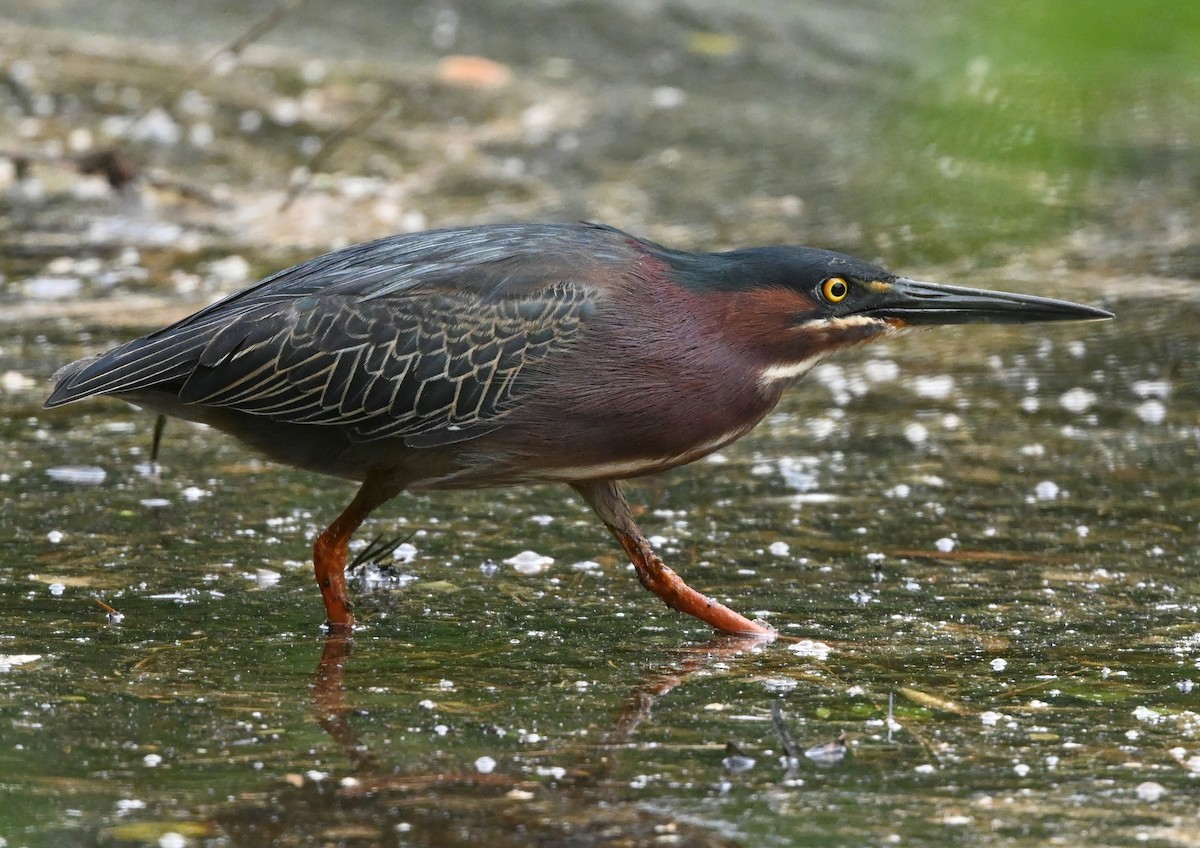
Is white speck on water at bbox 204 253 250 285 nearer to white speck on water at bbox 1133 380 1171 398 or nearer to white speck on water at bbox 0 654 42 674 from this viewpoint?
white speck on water at bbox 1133 380 1171 398

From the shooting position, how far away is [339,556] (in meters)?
5.24

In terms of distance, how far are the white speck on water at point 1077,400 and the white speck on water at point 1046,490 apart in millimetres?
1089

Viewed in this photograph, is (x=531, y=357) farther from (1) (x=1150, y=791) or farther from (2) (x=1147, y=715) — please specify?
(1) (x=1150, y=791)

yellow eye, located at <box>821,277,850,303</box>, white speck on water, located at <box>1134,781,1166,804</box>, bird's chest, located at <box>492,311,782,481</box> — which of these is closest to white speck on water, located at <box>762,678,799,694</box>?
bird's chest, located at <box>492,311,782,481</box>

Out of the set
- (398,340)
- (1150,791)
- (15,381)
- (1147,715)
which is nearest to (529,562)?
(398,340)

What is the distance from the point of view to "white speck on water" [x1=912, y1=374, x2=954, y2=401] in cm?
825

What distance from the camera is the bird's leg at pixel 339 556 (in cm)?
518

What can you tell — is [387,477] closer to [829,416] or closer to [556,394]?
[556,394]

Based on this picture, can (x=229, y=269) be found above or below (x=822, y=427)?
above

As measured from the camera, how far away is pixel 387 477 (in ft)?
17.5

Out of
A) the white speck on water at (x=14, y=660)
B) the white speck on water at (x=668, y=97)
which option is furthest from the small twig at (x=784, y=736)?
the white speck on water at (x=668, y=97)

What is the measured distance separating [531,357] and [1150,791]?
7.29 feet

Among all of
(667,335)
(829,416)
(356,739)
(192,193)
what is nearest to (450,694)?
(356,739)

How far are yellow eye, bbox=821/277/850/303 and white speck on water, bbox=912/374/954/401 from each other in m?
3.14
